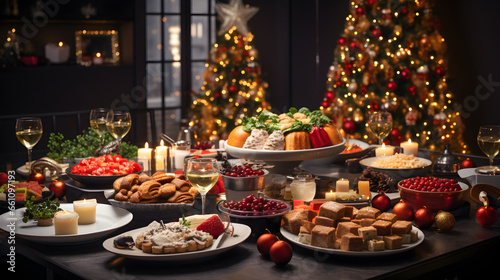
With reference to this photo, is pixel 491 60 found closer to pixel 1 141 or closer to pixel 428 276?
pixel 428 276

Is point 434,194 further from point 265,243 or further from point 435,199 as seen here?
point 265,243

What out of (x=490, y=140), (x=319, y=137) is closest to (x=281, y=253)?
(x=319, y=137)

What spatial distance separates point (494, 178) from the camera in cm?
231

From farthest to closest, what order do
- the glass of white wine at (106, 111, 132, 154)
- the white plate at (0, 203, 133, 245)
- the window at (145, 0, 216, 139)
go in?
1. the window at (145, 0, 216, 139)
2. the glass of white wine at (106, 111, 132, 154)
3. the white plate at (0, 203, 133, 245)

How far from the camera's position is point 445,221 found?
76.4 inches

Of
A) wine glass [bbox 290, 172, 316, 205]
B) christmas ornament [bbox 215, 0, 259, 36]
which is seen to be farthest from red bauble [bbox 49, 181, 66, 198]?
christmas ornament [bbox 215, 0, 259, 36]

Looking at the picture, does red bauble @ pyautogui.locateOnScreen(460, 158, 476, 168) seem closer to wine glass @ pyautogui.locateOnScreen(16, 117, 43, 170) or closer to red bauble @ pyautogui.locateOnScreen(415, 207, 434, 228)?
red bauble @ pyautogui.locateOnScreen(415, 207, 434, 228)

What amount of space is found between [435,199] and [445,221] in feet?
0.63

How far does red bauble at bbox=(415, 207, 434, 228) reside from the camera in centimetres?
196

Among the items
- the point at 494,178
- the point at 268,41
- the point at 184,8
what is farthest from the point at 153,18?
the point at 494,178

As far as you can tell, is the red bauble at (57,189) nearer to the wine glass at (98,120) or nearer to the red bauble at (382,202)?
the wine glass at (98,120)

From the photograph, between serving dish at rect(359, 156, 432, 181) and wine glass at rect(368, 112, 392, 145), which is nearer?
serving dish at rect(359, 156, 432, 181)

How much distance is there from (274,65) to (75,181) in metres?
5.07

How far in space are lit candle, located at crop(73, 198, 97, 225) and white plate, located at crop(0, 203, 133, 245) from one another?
0.02m
